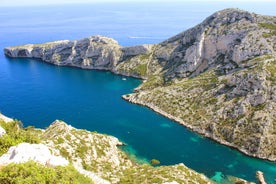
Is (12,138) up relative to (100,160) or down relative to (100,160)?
up

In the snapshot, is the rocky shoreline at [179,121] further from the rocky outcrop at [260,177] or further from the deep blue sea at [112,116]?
the rocky outcrop at [260,177]

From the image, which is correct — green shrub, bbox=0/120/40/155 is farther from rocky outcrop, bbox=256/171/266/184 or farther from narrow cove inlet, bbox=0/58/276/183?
rocky outcrop, bbox=256/171/266/184

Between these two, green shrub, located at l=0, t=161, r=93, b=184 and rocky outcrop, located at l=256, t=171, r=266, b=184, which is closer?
green shrub, located at l=0, t=161, r=93, b=184

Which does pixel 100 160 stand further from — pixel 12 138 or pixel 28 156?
pixel 28 156

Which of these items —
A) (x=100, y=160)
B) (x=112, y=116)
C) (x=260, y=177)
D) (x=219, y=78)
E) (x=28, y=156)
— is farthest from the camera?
(x=219, y=78)

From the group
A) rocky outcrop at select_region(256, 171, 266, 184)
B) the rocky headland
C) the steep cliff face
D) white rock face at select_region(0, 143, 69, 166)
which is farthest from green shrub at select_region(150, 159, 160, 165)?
the steep cliff face

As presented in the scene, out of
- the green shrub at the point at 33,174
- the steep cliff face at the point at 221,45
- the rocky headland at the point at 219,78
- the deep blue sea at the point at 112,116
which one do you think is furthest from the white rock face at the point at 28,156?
the steep cliff face at the point at 221,45

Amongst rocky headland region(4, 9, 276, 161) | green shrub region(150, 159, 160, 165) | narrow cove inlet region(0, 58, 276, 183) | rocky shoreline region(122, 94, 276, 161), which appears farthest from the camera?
rocky headland region(4, 9, 276, 161)

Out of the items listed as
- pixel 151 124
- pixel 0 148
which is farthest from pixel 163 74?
pixel 0 148

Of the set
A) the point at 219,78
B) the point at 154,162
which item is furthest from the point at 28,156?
the point at 219,78

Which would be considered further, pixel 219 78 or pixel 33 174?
pixel 219 78
